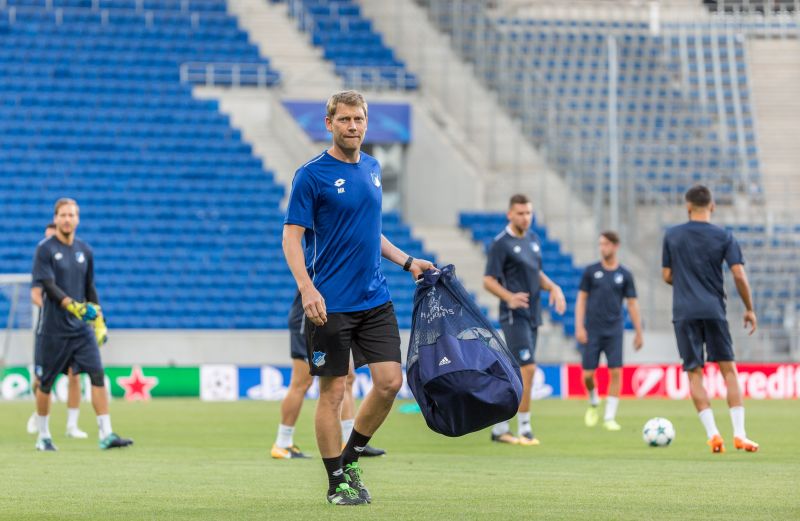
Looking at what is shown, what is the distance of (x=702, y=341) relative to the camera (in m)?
12.5

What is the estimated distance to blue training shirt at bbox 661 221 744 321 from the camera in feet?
40.4

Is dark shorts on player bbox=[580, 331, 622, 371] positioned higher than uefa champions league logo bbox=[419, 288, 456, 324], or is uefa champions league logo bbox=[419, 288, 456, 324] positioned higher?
uefa champions league logo bbox=[419, 288, 456, 324]

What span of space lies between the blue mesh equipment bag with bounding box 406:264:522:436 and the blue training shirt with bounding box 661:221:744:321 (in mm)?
4604

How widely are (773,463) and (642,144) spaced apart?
21526 millimetres

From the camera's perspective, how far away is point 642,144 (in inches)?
1267

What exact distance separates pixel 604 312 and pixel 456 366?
33.1ft

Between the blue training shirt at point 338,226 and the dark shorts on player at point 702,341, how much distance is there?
5.06 meters

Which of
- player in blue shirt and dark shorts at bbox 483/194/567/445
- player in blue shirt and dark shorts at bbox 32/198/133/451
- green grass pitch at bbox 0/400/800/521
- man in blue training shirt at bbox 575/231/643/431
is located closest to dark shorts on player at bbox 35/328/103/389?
player in blue shirt and dark shorts at bbox 32/198/133/451

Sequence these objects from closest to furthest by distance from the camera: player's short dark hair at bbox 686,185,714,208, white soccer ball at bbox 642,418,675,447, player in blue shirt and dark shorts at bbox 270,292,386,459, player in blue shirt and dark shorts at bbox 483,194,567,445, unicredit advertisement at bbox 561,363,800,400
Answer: player in blue shirt and dark shorts at bbox 270,292,386,459 < player's short dark hair at bbox 686,185,714,208 < white soccer ball at bbox 642,418,675,447 < player in blue shirt and dark shorts at bbox 483,194,567,445 < unicredit advertisement at bbox 561,363,800,400

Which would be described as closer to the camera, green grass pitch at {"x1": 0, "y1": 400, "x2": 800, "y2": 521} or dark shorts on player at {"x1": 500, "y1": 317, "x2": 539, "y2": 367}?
green grass pitch at {"x1": 0, "y1": 400, "x2": 800, "y2": 521}

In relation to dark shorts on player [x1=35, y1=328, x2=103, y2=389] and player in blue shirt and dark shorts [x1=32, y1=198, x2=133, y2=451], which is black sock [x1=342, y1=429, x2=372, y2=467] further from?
dark shorts on player [x1=35, y1=328, x2=103, y2=389]

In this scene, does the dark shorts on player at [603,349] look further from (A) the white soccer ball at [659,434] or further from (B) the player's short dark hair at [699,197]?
(B) the player's short dark hair at [699,197]

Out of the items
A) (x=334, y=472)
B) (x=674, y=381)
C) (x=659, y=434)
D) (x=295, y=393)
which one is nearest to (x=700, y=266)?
(x=659, y=434)

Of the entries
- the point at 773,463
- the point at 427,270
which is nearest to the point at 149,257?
the point at 773,463
